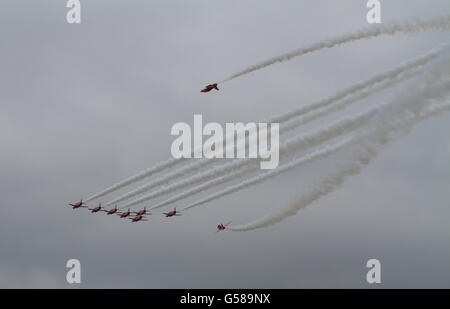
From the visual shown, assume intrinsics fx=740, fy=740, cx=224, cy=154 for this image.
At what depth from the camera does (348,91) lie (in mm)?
47594

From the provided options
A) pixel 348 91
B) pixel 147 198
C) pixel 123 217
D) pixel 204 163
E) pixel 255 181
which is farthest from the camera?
pixel 123 217

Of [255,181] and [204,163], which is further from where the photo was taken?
[204,163]
